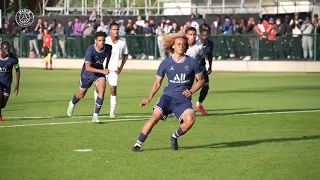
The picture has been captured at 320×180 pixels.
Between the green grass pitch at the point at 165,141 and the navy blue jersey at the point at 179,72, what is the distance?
3.16ft

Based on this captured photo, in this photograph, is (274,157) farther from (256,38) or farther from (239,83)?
(256,38)

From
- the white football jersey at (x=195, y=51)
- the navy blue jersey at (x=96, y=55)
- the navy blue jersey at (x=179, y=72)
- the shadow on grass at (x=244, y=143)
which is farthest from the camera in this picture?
the white football jersey at (x=195, y=51)

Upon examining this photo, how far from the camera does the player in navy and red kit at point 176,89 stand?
1307 centimetres

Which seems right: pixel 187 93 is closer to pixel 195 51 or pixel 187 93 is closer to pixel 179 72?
pixel 179 72

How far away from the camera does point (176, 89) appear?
1326 cm

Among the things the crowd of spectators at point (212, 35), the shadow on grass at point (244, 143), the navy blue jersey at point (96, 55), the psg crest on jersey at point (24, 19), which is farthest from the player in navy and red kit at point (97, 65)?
the psg crest on jersey at point (24, 19)

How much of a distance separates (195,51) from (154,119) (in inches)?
246

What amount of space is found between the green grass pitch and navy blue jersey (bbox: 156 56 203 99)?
96 cm

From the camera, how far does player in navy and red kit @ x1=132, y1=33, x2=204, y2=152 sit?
13.1m

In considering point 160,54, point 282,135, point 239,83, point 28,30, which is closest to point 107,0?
point 28,30

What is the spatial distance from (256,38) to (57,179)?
28982 millimetres

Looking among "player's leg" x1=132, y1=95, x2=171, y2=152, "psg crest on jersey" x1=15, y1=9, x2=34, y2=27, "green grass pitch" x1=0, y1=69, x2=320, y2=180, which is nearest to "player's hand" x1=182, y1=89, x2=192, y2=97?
"player's leg" x1=132, y1=95, x2=171, y2=152

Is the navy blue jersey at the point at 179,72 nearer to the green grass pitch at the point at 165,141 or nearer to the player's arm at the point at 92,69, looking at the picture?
the green grass pitch at the point at 165,141

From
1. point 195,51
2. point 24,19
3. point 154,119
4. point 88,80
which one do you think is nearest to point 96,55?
point 88,80
